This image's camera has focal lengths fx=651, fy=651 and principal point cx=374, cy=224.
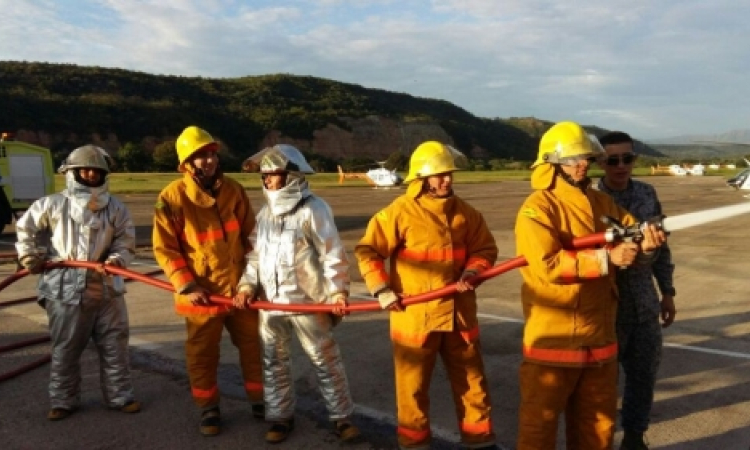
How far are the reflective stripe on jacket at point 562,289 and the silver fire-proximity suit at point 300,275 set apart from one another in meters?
1.26

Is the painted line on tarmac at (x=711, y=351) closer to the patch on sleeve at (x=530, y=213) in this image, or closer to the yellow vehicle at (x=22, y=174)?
the patch on sleeve at (x=530, y=213)

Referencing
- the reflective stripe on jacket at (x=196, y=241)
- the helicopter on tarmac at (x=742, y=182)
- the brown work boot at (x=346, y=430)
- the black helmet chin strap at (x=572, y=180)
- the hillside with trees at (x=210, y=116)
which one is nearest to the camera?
the black helmet chin strap at (x=572, y=180)

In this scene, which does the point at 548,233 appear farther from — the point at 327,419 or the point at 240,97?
the point at 240,97

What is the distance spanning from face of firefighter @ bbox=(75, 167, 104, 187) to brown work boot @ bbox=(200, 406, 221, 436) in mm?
1732

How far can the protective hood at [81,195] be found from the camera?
14.5 feet

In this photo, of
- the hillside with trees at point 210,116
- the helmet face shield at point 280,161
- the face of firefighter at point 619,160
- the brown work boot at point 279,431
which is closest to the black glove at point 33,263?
the helmet face shield at point 280,161

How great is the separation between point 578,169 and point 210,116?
8269cm

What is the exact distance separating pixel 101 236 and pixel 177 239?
715 millimetres

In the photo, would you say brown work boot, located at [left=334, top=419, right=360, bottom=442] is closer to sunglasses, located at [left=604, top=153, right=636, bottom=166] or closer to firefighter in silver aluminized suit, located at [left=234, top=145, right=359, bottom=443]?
firefighter in silver aluminized suit, located at [left=234, top=145, right=359, bottom=443]

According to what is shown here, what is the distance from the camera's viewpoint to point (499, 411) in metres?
4.56

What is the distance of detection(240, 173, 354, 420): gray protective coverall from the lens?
13.1ft

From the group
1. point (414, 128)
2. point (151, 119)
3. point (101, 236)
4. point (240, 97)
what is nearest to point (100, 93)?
point (151, 119)

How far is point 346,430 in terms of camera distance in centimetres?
407

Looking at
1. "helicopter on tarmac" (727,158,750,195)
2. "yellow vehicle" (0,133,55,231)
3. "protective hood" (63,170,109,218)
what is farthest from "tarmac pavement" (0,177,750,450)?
"helicopter on tarmac" (727,158,750,195)
